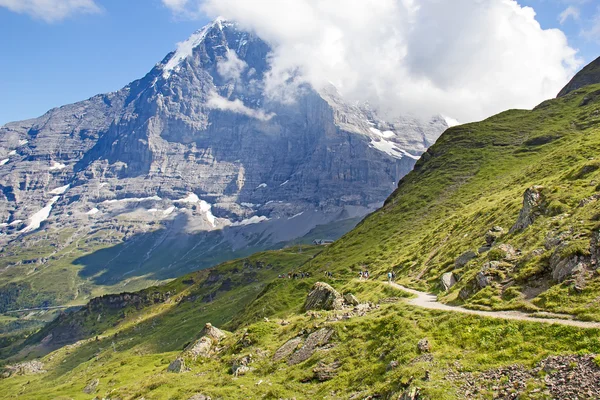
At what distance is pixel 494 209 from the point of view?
6406 cm

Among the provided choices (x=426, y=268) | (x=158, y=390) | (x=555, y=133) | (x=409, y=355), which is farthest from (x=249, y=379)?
(x=555, y=133)

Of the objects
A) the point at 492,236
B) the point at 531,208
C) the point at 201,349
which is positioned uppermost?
the point at 531,208

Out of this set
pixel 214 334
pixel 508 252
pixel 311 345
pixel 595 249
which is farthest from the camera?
pixel 214 334

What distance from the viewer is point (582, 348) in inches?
795

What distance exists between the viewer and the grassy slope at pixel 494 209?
104 feet

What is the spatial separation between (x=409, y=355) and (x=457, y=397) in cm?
612

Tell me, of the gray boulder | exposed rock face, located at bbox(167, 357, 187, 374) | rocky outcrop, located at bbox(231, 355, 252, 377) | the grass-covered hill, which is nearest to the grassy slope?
the grass-covered hill

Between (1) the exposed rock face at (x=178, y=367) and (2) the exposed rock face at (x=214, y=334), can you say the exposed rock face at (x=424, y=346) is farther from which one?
(2) the exposed rock face at (x=214, y=334)

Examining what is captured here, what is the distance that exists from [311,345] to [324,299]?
55.5ft

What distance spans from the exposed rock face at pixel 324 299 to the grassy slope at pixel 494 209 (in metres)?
10.4

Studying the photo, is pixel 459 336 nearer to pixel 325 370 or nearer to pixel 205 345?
pixel 325 370

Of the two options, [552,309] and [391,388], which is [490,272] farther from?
[391,388]

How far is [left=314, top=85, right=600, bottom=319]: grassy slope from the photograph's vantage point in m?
31.6

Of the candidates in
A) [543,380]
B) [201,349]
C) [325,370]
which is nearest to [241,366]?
[325,370]
